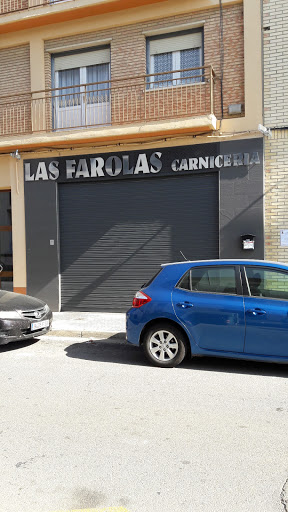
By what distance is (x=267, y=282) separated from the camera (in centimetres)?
557

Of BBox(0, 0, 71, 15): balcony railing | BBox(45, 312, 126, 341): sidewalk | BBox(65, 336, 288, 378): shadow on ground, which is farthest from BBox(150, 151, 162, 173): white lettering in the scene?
BBox(0, 0, 71, 15): balcony railing

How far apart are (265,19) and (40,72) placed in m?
5.79

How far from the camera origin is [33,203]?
1123 cm

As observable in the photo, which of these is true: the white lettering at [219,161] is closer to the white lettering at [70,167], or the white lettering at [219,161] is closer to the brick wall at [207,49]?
the brick wall at [207,49]

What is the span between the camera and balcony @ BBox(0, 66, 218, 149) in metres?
10.0

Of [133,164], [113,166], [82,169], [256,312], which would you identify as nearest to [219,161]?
[133,164]

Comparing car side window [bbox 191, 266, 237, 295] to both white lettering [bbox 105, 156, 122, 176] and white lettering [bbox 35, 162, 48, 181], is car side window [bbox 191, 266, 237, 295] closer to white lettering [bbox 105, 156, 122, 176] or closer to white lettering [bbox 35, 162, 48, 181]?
white lettering [bbox 105, 156, 122, 176]

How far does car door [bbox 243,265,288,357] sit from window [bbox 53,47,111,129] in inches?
275

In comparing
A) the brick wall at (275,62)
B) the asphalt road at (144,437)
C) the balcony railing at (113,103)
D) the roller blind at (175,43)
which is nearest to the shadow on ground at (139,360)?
→ the asphalt road at (144,437)

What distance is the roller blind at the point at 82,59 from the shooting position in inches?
436

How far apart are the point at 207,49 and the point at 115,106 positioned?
8.48 feet

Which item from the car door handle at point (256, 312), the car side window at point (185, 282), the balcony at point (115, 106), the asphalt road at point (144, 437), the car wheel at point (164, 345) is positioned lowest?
the asphalt road at point (144, 437)

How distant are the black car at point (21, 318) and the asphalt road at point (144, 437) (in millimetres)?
710

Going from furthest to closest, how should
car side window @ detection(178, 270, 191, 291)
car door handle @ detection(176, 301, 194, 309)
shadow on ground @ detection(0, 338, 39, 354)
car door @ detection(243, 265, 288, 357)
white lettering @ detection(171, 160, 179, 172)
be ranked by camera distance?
white lettering @ detection(171, 160, 179, 172) → shadow on ground @ detection(0, 338, 39, 354) → car side window @ detection(178, 270, 191, 291) → car door handle @ detection(176, 301, 194, 309) → car door @ detection(243, 265, 288, 357)
